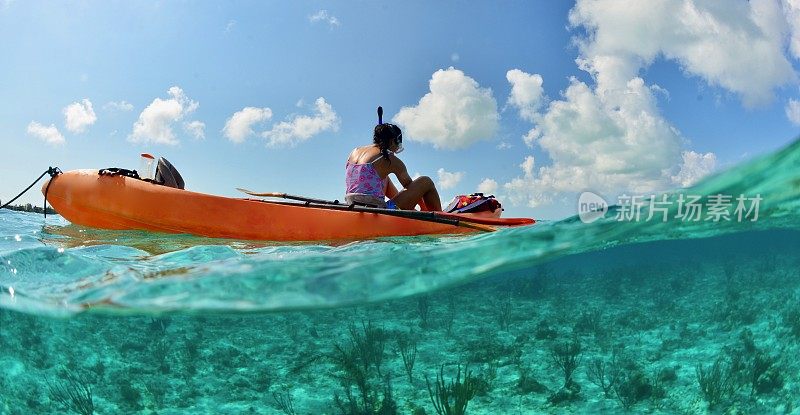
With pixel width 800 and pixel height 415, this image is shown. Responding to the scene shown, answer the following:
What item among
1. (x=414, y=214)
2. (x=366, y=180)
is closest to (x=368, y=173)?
(x=366, y=180)

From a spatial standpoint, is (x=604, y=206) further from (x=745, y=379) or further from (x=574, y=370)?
(x=745, y=379)

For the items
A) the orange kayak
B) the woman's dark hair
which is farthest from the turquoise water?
the woman's dark hair

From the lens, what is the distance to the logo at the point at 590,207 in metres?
5.30

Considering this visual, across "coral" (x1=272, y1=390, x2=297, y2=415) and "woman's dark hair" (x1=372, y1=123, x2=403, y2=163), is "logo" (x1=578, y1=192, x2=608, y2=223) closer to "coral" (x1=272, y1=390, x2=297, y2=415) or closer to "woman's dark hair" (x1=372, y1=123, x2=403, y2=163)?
"coral" (x1=272, y1=390, x2=297, y2=415)

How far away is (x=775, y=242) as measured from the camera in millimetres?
8328

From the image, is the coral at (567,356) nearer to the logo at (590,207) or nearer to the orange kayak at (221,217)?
the logo at (590,207)

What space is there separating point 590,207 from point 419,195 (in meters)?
3.71

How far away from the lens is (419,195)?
28.5ft

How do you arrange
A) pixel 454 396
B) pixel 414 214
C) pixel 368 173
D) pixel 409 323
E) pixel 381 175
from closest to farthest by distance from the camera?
pixel 454 396 → pixel 409 323 → pixel 414 214 → pixel 368 173 → pixel 381 175

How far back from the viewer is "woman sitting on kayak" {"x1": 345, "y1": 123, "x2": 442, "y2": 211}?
8.41 meters

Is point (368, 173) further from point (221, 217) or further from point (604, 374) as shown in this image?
point (604, 374)

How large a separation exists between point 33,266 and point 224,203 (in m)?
2.99

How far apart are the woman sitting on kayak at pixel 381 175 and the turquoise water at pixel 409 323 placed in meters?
1.43

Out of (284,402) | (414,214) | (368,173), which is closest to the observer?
(284,402)
